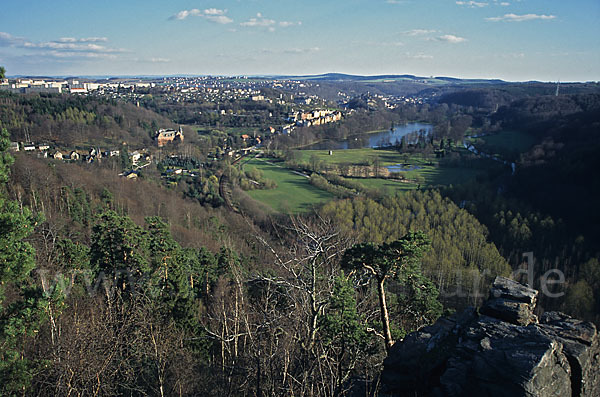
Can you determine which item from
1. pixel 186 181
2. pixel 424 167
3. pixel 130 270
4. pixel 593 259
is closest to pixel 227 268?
pixel 130 270

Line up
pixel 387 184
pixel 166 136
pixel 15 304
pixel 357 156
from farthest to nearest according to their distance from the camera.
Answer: pixel 166 136, pixel 357 156, pixel 387 184, pixel 15 304

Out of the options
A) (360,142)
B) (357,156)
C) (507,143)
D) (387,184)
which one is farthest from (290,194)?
(507,143)

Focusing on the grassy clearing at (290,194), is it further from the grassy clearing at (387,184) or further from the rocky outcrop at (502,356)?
the rocky outcrop at (502,356)

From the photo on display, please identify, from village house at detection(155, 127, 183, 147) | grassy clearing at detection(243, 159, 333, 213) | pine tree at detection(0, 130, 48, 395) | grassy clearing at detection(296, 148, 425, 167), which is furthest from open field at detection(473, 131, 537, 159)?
pine tree at detection(0, 130, 48, 395)

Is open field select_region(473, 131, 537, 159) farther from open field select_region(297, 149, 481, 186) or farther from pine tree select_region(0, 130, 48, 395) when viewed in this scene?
pine tree select_region(0, 130, 48, 395)

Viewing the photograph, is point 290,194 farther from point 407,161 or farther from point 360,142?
point 360,142

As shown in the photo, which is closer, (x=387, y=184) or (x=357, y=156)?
(x=387, y=184)

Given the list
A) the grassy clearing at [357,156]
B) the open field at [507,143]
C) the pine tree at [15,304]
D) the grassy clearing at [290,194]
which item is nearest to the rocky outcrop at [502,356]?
the pine tree at [15,304]

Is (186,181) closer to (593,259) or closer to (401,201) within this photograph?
(401,201)
